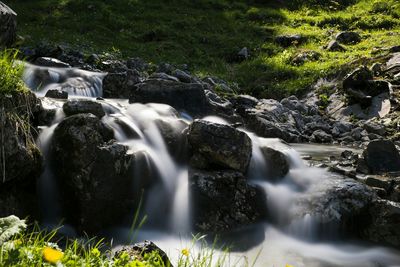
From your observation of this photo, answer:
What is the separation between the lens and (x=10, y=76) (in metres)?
6.53

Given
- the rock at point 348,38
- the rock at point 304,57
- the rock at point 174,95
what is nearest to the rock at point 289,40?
the rock at point 348,38

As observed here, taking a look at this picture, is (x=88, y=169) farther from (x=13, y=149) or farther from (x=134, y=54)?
(x=134, y=54)

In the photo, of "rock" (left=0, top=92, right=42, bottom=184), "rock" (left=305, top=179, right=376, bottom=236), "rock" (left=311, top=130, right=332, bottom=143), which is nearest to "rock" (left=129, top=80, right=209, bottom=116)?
"rock" (left=311, top=130, right=332, bottom=143)

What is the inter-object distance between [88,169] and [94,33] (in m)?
21.1

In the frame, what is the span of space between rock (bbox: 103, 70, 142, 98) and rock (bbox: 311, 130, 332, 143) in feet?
20.4

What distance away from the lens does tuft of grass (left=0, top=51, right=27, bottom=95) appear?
20.8 ft

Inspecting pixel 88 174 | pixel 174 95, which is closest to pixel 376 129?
pixel 174 95

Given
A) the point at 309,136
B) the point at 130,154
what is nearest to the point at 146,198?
the point at 130,154

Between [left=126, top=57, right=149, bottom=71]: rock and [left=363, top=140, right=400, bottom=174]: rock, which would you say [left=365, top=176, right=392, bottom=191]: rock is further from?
[left=126, top=57, right=149, bottom=71]: rock

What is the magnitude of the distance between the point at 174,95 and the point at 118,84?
2490mm

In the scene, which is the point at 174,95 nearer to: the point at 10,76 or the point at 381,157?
the point at 381,157

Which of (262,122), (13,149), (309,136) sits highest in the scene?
(13,149)

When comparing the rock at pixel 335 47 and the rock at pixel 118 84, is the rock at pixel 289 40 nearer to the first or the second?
the rock at pixel 335 47

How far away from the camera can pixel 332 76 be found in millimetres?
21125
